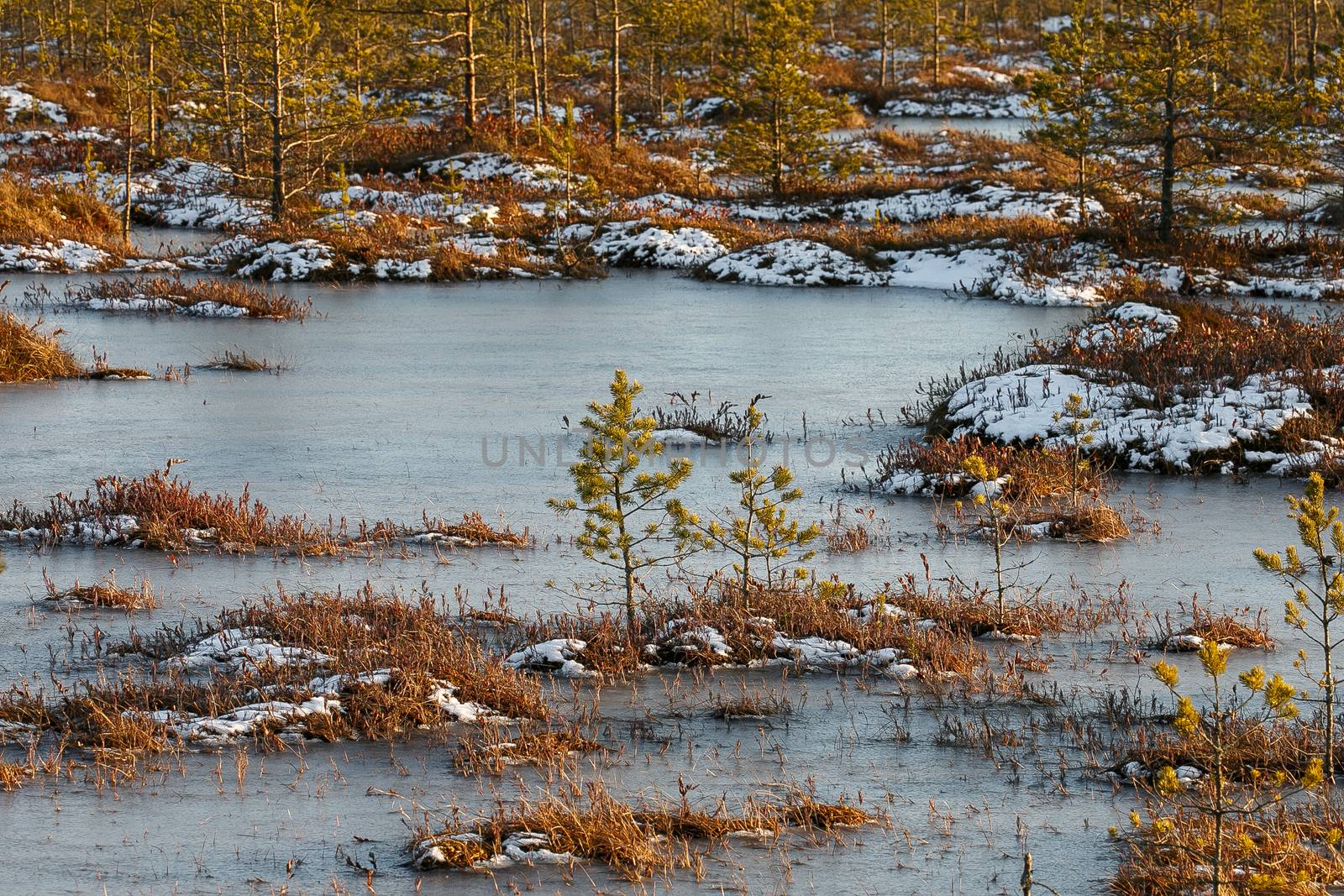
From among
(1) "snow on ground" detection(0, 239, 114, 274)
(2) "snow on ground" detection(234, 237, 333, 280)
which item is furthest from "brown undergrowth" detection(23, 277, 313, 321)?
(1) "snow on ground" detection(0, 239, 114, 274)

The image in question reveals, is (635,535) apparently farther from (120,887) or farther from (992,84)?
(992,84)

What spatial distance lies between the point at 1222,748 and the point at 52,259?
1049 inches

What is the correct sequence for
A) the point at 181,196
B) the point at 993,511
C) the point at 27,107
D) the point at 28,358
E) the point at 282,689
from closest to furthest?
the point at 282,689 < the point at 993,511 < the point at 28,358 < the point at 181,196 < the point at 27,107

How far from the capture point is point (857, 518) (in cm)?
1112

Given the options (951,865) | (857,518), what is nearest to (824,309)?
(857,518)

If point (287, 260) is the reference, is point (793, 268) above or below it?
below

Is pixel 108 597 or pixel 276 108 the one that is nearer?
pixel 108 597

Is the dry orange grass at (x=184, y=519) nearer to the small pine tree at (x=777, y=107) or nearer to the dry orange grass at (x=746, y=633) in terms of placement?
the dry orange grass at (x=746, y=633)

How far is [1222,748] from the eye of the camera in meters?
4.92

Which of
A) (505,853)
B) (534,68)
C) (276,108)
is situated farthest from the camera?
(534,68)

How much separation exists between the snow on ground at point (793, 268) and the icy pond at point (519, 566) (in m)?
4.10

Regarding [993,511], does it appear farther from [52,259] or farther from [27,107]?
[27,107]

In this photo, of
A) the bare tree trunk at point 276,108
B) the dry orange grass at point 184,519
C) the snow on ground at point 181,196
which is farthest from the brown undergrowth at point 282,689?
the snow on ground at point 181,196

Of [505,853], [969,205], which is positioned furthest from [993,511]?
[969,205]
